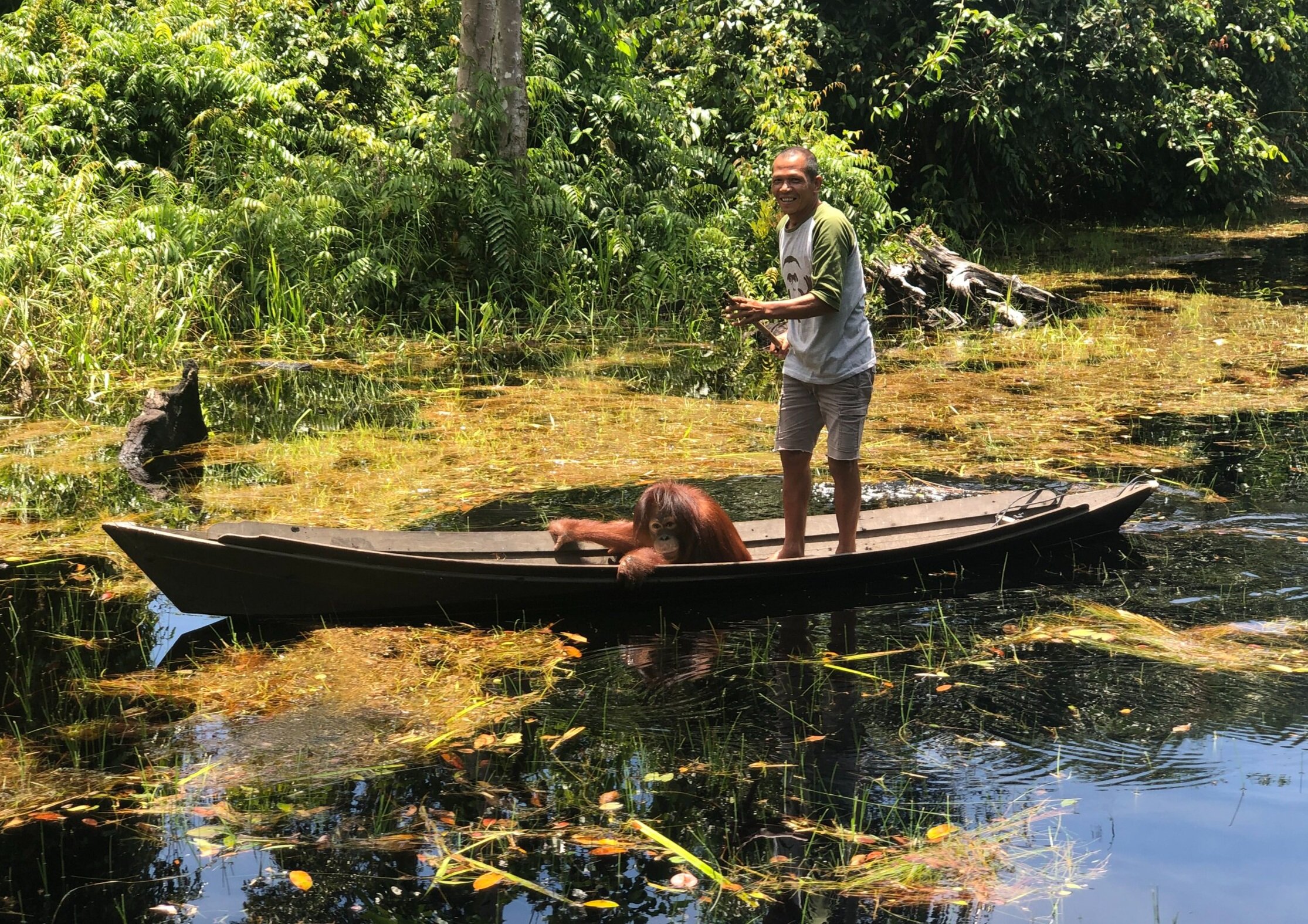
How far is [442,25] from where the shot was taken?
46.0 ft

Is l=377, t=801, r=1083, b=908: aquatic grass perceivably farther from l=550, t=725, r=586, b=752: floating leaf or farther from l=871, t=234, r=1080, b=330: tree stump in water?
l=871, t=234, r=1080, b=330: tree stump in water

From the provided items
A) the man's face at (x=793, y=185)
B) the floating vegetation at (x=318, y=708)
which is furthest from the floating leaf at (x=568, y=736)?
the man's face at (x=793, y=185)

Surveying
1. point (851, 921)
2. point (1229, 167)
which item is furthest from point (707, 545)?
point (1229, 167)

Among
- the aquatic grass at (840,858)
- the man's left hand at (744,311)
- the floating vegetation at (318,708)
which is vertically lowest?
the aquatic grass at (840,858)

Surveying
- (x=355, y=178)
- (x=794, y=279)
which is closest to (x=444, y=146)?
(x=355, y=178)

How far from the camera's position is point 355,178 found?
11.6m

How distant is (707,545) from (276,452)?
3408 mm

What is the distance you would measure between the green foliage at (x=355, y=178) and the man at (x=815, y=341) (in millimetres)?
5711

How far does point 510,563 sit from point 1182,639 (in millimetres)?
2680

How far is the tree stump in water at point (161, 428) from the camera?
722 centimetres

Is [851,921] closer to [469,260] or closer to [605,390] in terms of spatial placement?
[605,390]

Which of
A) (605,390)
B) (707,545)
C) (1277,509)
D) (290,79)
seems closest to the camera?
(707,545)

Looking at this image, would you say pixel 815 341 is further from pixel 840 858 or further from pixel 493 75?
pixel 493 75

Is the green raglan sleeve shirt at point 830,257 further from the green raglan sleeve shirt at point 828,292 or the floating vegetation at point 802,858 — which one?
the floating vegetation at point 802,858
